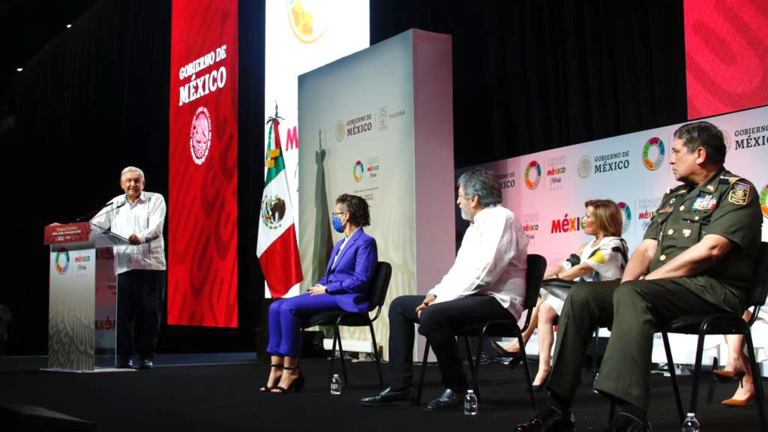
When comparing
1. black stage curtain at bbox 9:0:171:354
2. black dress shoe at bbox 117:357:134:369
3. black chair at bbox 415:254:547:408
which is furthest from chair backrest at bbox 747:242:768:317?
black stage curtain at bbox 9:0:171:354

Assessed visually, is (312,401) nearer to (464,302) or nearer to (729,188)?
(464,302)

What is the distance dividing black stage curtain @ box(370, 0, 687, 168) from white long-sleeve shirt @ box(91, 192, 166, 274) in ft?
9.06

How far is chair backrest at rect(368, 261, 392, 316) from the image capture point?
444cm

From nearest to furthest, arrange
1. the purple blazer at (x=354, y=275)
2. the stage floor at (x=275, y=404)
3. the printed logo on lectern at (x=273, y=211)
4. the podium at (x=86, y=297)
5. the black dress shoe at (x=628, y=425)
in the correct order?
1. the black dress shoe at (x=628, y=425)
2. the stage floor at (x=275, y=404)
3. the purple blazer at (x=354, y=275)
4. the podium at (x=86, y=297)
5. the printed logo on lectern at (x=273, y=211)

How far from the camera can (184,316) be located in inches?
377

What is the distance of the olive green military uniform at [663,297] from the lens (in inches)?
99.0

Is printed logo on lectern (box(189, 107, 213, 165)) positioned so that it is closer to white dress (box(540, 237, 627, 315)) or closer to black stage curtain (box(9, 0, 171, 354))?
black stage curtain (box(9, 0, 171, 354))

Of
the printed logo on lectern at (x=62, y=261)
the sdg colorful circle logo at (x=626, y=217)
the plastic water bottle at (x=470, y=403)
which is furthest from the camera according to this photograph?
the printed logo on lectern at (x=62, y=261)

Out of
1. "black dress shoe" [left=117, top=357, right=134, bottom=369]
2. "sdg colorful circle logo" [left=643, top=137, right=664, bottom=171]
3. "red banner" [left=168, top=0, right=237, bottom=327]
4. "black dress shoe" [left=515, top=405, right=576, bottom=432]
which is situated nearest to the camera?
"black dress shoe" [left=515, top=405, right=576, bottom=432]

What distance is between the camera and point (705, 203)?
2758mm

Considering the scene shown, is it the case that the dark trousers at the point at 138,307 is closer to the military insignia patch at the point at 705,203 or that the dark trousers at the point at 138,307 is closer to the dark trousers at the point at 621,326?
the dark trousers at the point at 621,326

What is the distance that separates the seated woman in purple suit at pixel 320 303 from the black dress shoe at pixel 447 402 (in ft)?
3.11

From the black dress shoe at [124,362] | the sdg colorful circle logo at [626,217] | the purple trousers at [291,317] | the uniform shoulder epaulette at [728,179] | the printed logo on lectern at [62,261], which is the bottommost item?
the black dress shoe at [124,362]

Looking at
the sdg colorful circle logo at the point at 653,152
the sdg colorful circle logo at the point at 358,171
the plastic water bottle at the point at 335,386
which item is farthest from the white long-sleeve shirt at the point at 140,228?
the sdg colorful circle logo at the point at 653,152
